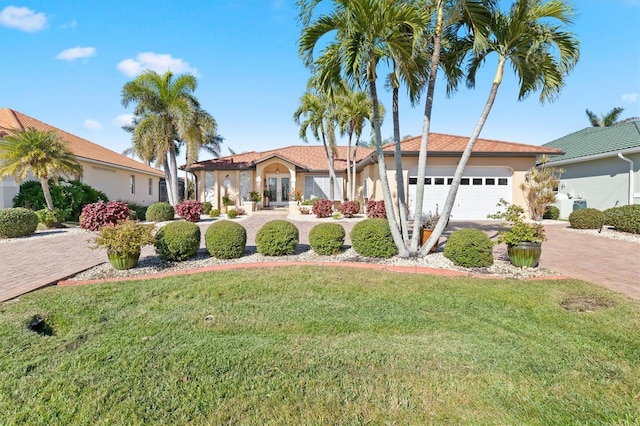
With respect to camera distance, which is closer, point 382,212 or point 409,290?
point 409,290

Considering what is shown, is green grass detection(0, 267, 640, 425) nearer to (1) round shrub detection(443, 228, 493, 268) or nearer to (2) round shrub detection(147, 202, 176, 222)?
(1) round shrub detection(443, 228, 493, 268)

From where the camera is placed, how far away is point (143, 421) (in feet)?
7.91

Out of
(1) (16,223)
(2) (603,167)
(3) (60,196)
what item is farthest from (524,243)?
(3) (60,196)

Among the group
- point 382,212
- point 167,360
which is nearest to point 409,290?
point 167,360

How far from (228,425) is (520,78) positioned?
955 cm

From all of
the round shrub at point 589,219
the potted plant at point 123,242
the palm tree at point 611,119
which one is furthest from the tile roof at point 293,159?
the palm tree at point 611,119

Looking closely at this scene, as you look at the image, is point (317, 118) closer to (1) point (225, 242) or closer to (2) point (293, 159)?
(2) point (293, 159)

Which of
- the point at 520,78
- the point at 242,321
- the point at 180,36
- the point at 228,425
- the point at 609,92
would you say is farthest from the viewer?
the point at 609,92

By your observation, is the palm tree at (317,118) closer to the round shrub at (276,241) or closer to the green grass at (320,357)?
the round shrub at (276,241)

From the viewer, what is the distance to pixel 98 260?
312 inches

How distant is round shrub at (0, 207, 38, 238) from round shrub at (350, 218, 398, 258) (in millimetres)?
12171

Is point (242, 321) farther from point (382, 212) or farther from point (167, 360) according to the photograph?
point (382, 212)

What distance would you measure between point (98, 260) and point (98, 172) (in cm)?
1569

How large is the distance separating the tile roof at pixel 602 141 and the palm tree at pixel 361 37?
15625mm
